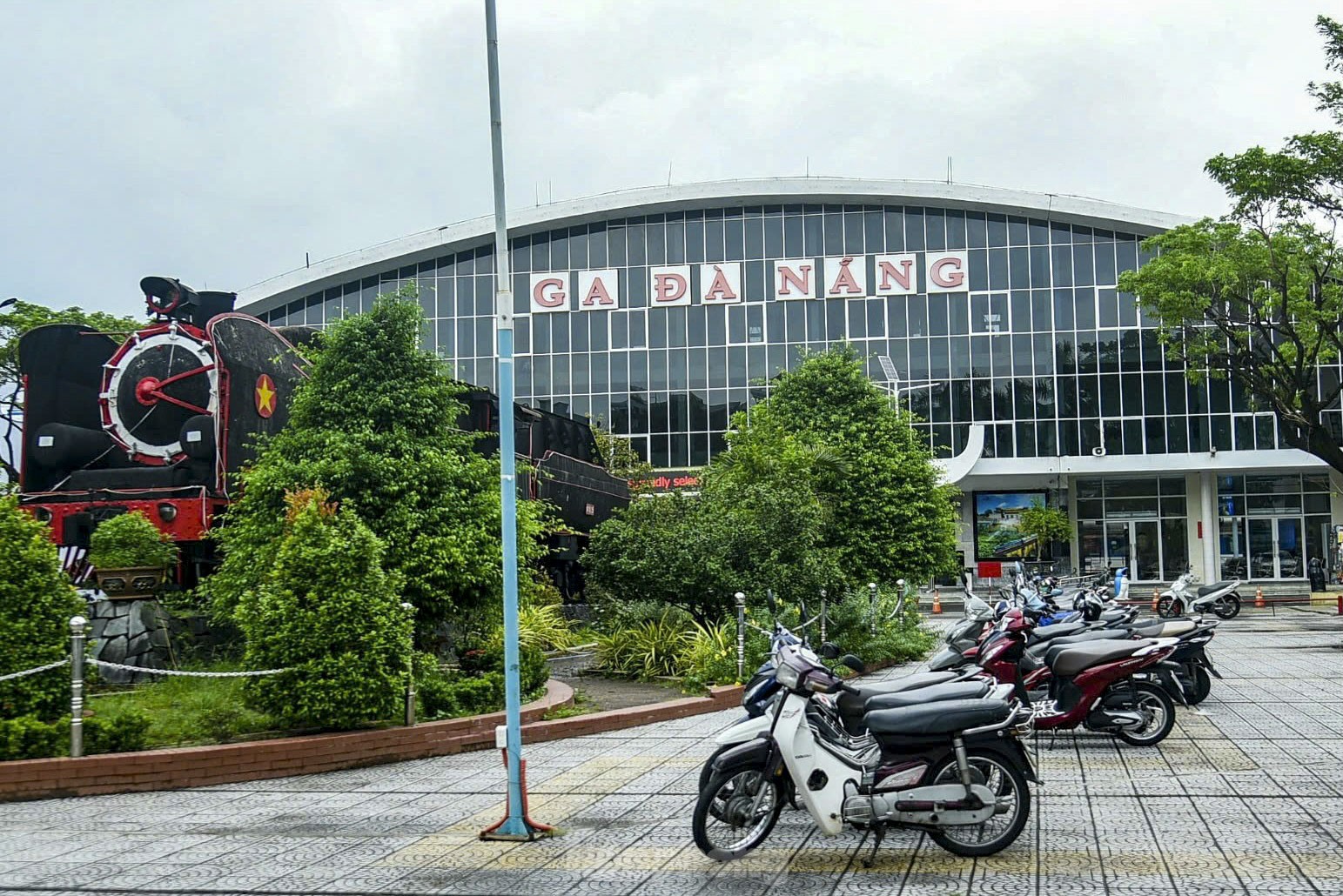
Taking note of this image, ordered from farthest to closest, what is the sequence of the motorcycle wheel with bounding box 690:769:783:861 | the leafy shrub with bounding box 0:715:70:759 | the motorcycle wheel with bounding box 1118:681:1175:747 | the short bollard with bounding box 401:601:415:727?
the short bollard with bounding box 401:601:415:727
the motorcycle wheel with bounding box 1118:681:1175:747
the leafy shrub with bounding box 0:715:70:759
the motorcycle wheel with bounding box 690:769:783:861

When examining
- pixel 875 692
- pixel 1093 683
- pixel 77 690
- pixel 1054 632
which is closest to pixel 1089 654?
pixel 1093 683

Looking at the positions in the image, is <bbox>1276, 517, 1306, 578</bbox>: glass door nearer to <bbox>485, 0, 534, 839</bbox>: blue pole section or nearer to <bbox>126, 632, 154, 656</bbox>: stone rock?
<bbox>126, 632, 154, 656</bbox>: stone rock

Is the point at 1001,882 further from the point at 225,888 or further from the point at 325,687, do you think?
the point at 325,687

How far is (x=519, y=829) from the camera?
7.68 m

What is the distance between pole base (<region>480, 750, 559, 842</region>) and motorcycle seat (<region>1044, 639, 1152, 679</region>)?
477 centimetres

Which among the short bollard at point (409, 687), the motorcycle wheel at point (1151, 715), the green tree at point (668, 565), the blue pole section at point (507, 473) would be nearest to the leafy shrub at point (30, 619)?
the short bollard at point (409, 687)

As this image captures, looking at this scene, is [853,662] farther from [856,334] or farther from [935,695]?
[856,334]

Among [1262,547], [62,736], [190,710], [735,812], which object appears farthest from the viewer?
[1262,547]

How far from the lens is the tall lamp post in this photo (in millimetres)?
7707

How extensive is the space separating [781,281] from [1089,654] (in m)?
40.0

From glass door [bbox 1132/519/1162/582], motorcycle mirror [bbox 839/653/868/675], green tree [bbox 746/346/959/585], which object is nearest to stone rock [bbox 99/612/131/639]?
motorcycle mirror [bbox 839/653/868/675]

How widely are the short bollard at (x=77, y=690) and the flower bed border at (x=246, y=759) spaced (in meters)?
0.14

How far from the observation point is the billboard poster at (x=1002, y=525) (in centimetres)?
4997

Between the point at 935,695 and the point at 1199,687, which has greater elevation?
the point at 935,695
